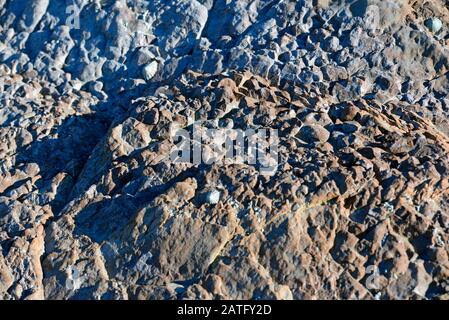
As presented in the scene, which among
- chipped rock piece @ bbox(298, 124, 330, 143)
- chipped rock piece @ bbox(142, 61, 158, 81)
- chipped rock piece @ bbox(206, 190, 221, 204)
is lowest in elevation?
chipped rock piece @ bbox(206, 190, 221, 204)

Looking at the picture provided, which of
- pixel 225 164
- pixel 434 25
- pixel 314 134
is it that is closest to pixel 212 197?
pixel 225 164

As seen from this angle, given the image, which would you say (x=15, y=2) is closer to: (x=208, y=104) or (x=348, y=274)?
(x=208, y=104)

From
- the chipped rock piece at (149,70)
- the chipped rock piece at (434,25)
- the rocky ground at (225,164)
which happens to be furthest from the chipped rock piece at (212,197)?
the chipped rock piece at (434,25)

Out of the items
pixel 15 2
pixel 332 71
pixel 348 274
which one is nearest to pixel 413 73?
pixel 332 71

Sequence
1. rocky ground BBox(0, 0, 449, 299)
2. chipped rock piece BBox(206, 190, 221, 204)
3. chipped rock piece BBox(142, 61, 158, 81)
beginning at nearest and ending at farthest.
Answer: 1. rocky ground BBox(0, 0, 449, 299)
2. chipped rock piece BBox(206, 190, 221, 204)
3. chipped rock piece BBox(142, 61, 158, 81)

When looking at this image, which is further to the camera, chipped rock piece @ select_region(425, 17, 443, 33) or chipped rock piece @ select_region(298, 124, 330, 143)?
chipped rock piece @ select_region(425, 17, 443, 33)

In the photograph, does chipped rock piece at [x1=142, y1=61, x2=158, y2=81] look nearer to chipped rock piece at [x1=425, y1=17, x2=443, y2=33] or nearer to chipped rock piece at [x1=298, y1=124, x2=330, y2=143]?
chipped rock piece at [x1=298, y1=124, x2=330, y2=143]

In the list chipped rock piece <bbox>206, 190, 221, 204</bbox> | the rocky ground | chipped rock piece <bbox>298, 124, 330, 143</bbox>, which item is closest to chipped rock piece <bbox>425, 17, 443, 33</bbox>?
the rocky ground
